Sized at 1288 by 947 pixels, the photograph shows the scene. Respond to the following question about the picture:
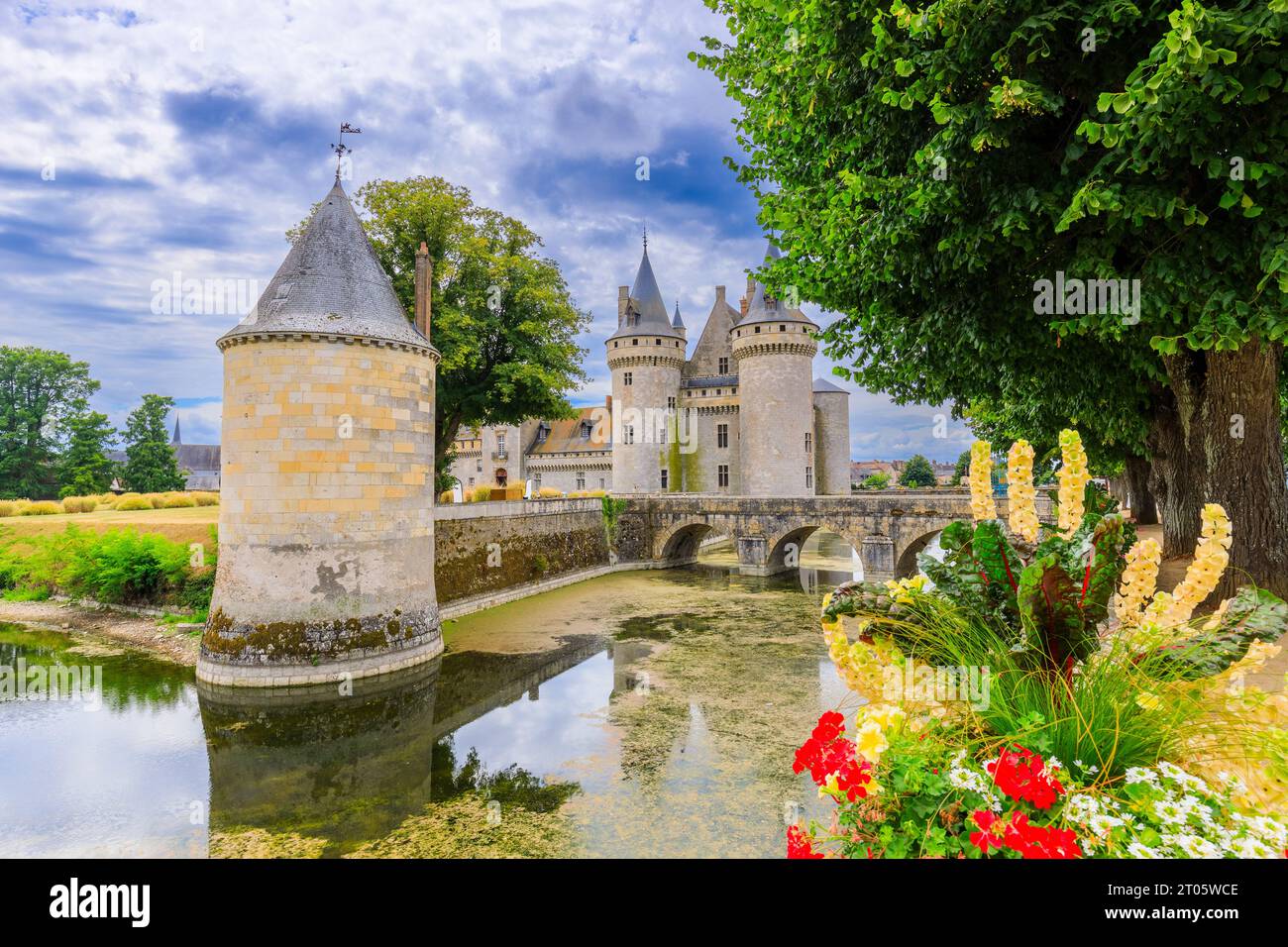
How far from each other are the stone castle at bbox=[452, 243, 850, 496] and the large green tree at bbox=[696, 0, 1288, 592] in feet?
80.5

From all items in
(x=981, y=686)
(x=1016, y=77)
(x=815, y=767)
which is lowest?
(x=815, y=767)

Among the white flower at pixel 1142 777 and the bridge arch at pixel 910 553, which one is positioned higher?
the white flower at pixel 1142 777

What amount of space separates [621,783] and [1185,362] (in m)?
9.09

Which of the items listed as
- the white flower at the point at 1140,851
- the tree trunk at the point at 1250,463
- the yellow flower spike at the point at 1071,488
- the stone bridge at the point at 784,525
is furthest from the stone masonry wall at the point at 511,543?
the white flower at the point at 1140,851

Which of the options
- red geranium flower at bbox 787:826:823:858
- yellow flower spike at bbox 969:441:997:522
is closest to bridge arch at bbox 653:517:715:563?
yellow flower spike at bbox 969:441:997:522

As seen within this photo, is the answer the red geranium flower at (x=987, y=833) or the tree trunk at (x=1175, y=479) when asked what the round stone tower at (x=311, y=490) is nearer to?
the red geranium flower at (x=987, y=833)

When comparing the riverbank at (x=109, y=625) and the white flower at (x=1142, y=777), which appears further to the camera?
the riverbank at (x=109, y=625)

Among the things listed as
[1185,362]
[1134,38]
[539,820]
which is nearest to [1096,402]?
[1185,362]

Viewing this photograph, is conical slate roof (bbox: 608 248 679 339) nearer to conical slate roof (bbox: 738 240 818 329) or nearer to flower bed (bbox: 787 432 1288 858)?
conical slate roof (bbox: 738 240 818 329)

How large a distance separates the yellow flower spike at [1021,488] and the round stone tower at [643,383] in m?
32.4

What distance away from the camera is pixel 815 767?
8.23 feet

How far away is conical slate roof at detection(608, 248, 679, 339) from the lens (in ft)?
121

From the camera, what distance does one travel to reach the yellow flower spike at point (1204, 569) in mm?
2730
